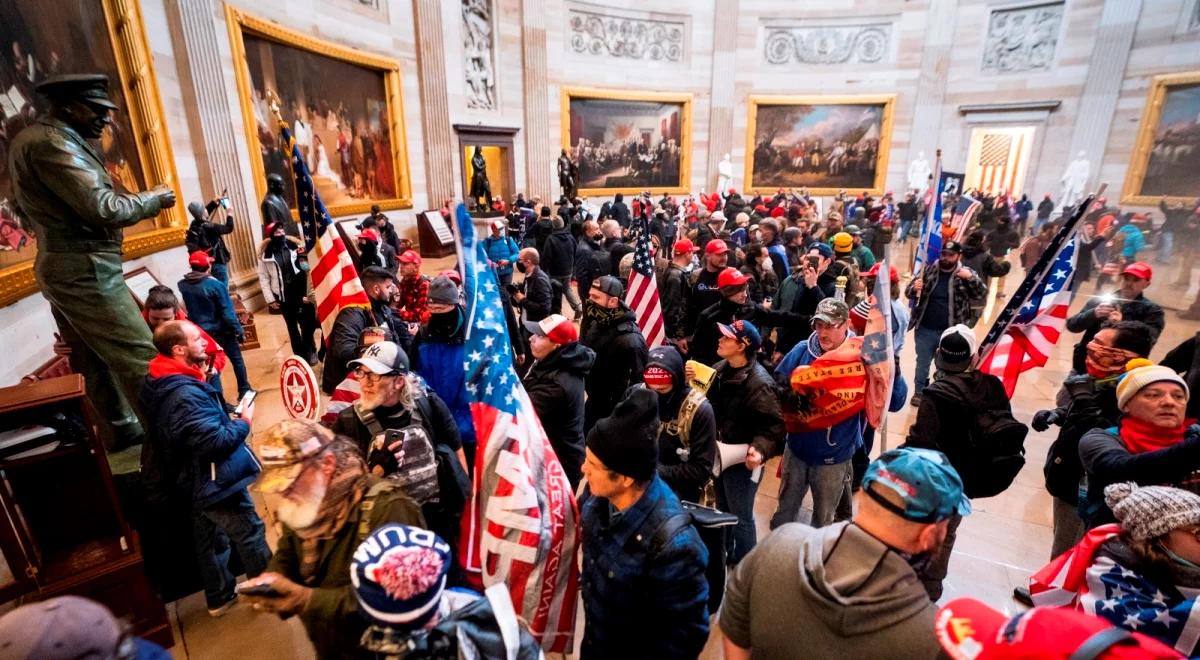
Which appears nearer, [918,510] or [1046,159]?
[918,510]

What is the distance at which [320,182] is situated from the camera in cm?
1175

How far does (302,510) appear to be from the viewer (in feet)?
5.85

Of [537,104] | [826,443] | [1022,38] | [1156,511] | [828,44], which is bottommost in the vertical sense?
[826,443]

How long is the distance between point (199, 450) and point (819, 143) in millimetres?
23395

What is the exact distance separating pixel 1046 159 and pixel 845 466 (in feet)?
71.0

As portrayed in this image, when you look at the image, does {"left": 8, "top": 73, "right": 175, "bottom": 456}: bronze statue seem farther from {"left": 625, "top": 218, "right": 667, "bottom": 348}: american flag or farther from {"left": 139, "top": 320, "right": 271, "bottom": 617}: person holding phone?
{"left": 625, "top": 218, "right": 667, "bottom": 348}: american flag

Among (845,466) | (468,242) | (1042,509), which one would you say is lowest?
(1042,509)

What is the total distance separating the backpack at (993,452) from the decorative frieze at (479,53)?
1605 cm

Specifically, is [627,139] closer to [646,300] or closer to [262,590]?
[646,300]

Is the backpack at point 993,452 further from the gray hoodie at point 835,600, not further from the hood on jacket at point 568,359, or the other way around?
the hood on jacket at point 568,359

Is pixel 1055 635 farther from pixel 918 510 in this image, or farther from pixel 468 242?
pixel 468 242

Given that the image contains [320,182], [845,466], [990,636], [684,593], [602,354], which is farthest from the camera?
[320,182]

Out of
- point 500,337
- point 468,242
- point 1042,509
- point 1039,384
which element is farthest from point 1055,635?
point 1039,384

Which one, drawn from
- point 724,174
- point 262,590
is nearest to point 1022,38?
point 724,174
